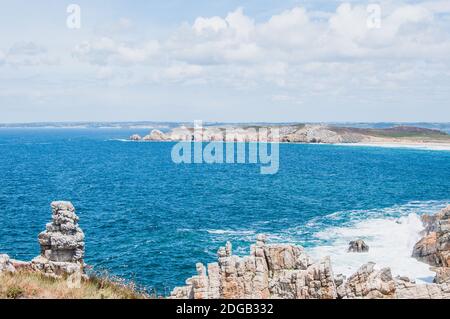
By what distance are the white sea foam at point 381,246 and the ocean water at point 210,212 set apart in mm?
113

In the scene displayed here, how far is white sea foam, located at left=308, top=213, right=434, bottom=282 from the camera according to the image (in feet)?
121

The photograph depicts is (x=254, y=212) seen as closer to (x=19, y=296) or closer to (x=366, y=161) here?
(x=19, y=296)

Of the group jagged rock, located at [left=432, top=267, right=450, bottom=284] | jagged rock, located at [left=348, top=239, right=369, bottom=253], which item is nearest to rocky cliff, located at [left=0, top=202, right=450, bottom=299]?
jagged rock, located at [left=432, top=267, right=450, bottom=284]

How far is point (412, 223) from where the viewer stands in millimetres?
52500

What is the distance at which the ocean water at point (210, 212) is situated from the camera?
41031mm

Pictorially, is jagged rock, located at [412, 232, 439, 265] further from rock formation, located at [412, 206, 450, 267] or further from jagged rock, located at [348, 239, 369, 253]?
jagged rock, located at [348, 239, 369, 253]

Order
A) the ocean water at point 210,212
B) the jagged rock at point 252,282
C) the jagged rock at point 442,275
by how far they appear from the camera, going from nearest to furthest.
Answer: the jagged rock at point 252,282, the jagged rock at point 442,275, the ocean water at point 210,212

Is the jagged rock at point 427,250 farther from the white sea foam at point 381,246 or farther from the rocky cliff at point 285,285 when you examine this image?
the rocky cliff at point 285,285

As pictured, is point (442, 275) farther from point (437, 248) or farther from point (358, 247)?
point (358, 247)

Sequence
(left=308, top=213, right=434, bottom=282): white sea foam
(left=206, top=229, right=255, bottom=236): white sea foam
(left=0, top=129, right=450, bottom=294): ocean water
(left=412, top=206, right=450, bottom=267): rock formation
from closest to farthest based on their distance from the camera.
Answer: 1. (left=308, top=213, right=434, bottom=282): white sea foam
2. (left=412, top=206, right=450, bottom=267): rock formation
3. (left=0, top=129, right=450, bottom=294): ocean water
4. (left=206, top=229, right=255, bottom=236): white sea foam

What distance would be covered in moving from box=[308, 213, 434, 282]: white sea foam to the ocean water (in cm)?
11

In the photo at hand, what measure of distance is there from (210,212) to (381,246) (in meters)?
26.6

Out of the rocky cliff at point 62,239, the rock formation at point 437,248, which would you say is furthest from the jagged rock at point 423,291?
the rock formation at point 437,248

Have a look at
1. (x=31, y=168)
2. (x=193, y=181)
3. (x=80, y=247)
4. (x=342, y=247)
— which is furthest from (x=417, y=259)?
(x=31, y=168)
